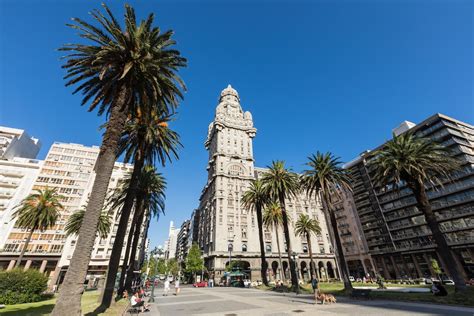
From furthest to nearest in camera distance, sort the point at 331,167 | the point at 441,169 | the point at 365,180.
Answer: the point at 365,180 < the point at 331,167 < the point at 441,169

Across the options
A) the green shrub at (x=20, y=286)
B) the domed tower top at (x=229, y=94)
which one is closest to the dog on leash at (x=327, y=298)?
the green shrub at (x=20, y=286)

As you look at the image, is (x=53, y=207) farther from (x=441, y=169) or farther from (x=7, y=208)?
(x=441, y=169)

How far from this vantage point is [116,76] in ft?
51.9

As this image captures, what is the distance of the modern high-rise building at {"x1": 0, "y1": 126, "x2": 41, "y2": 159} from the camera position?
68938mm

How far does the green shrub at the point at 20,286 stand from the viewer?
2127 centimetres

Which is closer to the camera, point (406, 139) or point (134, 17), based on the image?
point (134, 17)

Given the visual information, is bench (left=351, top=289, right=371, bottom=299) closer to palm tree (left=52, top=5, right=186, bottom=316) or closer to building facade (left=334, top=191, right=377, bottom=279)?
palm tree (left=52, top=5, right=186, bottom=316)

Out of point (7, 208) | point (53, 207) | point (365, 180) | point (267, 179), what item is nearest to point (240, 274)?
point (267, 179)

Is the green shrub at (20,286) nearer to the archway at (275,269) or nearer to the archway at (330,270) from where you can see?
the archway at (275,269)

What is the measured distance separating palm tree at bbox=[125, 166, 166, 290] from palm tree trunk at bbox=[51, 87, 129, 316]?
13.4 m

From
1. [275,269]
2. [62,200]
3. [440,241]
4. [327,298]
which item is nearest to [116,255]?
[327,298]

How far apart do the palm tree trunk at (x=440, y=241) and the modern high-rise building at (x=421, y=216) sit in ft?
78.4

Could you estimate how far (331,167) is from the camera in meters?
30.0

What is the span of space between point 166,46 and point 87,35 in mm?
5475
